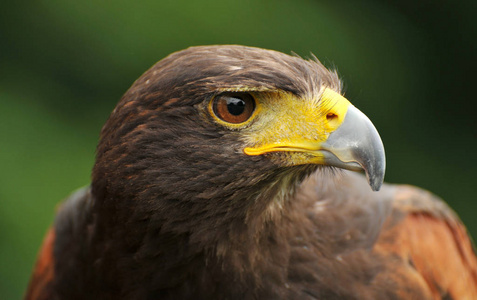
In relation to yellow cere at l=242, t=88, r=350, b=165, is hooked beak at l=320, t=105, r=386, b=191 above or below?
below

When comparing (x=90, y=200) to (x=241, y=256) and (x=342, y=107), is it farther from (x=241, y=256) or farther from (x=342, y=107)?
(x=342, y=107)

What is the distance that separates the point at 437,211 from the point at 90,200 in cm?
167

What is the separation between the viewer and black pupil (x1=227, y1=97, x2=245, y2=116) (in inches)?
84.0

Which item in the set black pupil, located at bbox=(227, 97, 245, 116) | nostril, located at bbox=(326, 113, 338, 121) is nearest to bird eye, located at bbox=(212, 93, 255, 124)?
black pupil, located at bbox=(227, 97, 245, 116)

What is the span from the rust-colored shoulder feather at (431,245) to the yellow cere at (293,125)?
74cm

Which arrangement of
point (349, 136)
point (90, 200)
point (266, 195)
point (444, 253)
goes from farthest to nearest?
point (444, 253) < point (90, 200) < point (266, 195) < point (349, 136)

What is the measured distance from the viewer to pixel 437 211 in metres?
3.22

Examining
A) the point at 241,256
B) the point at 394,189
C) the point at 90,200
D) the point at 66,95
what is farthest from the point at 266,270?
the point at 66,95

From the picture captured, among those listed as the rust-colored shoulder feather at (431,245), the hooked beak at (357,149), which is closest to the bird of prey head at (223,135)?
the hooked beak at (357,149)

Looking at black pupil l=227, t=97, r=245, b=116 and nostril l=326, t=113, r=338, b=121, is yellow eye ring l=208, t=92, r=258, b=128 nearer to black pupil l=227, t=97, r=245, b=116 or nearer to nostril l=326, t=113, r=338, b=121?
black pupil l=227, t=97, r=245, b=116

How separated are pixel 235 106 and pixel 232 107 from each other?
0.01 metres

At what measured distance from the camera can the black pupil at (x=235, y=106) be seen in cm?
213

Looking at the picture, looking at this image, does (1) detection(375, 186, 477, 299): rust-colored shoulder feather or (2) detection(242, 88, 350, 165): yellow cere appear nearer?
(2) detection(242, 88, 350, 165): yellow cere

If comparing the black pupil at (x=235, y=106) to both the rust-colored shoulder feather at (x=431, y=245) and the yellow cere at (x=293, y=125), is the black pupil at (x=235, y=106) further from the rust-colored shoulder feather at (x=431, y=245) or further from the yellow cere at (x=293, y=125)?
the rust-colored shoulder feather at (x=431, y=245)
